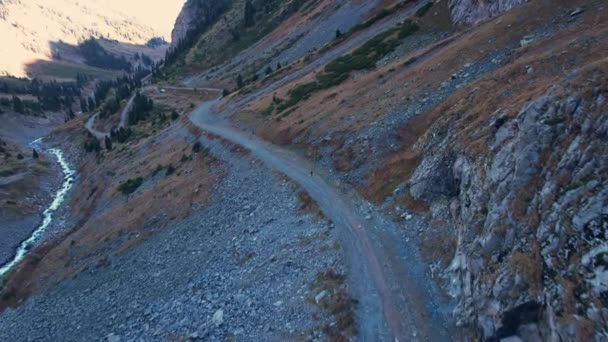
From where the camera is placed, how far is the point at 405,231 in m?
21.7

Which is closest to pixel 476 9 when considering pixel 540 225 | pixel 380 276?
pixel 380 276

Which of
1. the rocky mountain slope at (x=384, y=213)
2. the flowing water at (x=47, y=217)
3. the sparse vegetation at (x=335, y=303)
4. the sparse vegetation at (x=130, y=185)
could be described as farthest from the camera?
the sparse vegetation at (x=130, y=185)

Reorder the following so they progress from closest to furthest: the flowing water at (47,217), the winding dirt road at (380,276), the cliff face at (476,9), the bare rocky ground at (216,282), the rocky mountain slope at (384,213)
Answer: the rocky mountain slope at (384,213) → the winding dirt road at (380,276) → the bare rocky ground at (216,282) → the cliff face at (476,9) → the flowing water at (47,217)

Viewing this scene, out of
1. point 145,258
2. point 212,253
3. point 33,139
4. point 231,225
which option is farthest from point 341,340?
point 33,139

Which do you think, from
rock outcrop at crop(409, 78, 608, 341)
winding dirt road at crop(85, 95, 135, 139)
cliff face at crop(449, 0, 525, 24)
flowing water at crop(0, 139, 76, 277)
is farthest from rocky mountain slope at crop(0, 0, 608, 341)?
winding dirt road at crop(85, 95, 135, 139)

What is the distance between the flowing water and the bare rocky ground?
17.5 metres

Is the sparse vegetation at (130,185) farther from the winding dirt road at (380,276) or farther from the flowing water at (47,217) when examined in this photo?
the winding dirt road at (380,276)

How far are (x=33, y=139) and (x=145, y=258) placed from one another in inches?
5751

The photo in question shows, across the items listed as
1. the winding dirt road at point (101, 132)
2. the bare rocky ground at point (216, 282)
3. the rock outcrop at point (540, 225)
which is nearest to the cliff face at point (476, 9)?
the rock outcrop at point (540, 225)

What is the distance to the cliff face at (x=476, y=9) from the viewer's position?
Result: 42688mm

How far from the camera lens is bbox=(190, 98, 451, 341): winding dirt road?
16094mm

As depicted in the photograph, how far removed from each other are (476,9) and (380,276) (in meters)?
41.8

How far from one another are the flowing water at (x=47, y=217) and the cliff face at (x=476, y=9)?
2607 inches

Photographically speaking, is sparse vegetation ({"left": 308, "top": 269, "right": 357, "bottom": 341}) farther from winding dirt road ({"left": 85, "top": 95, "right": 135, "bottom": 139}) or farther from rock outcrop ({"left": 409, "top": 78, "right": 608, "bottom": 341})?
winding dirt road ({"left": 85, "top": 95, "right": 135, "bottom": 139})
